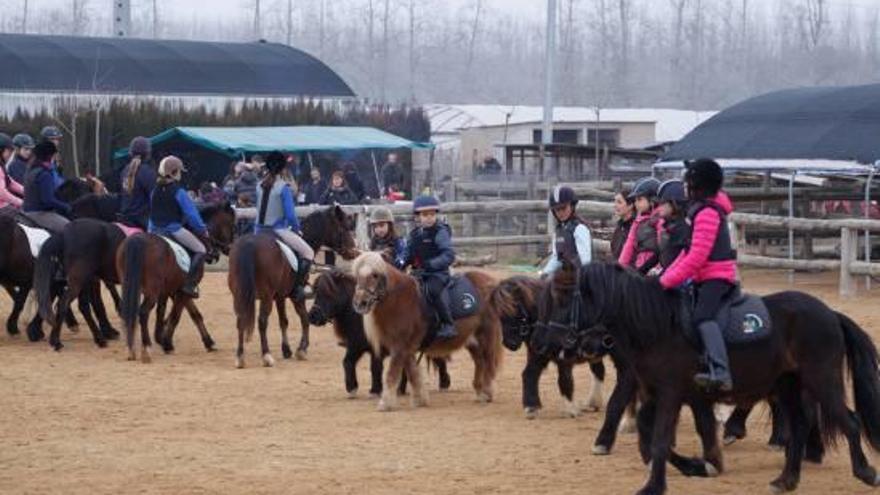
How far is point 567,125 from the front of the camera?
55750 mm

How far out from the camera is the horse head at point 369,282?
505 inches

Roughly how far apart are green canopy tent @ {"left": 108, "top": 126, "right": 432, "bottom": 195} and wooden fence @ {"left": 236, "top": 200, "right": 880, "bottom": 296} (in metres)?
8.13

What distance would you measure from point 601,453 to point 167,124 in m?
27.9

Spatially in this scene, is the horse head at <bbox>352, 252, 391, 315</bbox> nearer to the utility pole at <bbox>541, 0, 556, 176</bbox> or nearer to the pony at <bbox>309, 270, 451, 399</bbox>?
the pony at <bbox>309, 270, 451, 399</bbox>

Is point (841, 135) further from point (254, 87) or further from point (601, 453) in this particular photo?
point (254, 87)

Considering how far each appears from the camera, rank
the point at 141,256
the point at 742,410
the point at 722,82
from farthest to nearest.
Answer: the point at 722,82
the point at 141,256
the point at 742,410

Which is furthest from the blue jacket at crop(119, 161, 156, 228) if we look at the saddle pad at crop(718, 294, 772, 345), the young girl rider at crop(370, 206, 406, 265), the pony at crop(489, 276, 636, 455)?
the saddle pad at crop(718, 294, 772, 345)

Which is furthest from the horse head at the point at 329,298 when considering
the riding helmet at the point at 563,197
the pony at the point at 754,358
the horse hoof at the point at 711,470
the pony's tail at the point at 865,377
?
the pony's tail at the point at 865,377

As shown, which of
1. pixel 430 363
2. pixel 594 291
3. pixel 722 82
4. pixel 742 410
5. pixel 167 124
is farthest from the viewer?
pixel 722 82

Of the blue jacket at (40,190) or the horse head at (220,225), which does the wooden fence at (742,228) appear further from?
the blue jacket at (40,190)

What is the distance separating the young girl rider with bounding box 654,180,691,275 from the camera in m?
10.9

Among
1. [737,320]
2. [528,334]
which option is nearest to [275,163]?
[528,334]

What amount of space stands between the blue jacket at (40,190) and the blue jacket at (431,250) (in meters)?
6.76

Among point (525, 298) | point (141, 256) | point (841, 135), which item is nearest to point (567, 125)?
point (841, 135)
